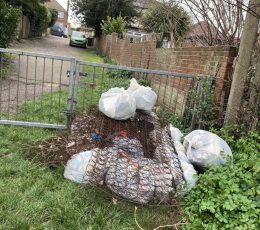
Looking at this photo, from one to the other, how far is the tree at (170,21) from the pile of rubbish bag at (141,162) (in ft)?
12.6

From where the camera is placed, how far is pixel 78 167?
364 cm

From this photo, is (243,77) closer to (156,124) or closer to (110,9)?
(156,124)

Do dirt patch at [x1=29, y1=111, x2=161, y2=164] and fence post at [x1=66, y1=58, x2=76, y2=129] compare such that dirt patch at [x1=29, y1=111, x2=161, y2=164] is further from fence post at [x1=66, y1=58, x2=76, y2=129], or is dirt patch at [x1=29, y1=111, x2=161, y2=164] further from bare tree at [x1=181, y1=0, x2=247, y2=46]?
bare tree at [x1=181, y1=0, x2=247, y2=46]

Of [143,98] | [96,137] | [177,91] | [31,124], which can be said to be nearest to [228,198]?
[96,137]

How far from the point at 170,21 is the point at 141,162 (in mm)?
6009

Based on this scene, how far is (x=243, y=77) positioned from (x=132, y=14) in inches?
986

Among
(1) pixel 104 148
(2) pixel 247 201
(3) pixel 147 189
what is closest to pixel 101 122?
(1) pixel 104 148

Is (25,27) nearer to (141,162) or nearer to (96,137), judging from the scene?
(96,137)

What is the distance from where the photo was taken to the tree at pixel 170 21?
321 inches

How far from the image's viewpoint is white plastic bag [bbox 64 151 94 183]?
11.8ft

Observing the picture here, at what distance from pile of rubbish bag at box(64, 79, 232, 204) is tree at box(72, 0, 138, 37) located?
24.2 metres

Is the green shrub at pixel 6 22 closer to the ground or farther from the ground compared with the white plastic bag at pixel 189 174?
farther from the ground

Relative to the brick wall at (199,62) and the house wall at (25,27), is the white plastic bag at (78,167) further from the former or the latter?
the house wall at (25,27)

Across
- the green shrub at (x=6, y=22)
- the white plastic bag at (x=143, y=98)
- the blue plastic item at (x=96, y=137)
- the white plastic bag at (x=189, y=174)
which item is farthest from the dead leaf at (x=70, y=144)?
the green shrub at (x=6, y=22)
